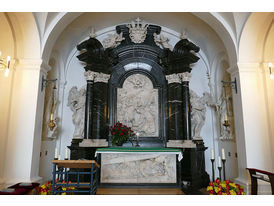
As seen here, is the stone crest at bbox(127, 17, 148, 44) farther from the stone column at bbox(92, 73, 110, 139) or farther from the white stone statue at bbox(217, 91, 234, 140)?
the white stone statue at bbox(217, 91, 234, 140)

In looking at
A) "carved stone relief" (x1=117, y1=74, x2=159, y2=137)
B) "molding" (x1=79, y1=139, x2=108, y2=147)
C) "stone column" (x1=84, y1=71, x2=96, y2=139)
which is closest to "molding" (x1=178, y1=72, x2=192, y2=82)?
"carved stone relief" (x1=117, y1=74, x2=159, y2=137)

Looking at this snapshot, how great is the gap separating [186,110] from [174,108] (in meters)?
0.39

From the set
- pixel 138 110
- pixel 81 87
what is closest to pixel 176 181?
pixel 138 110

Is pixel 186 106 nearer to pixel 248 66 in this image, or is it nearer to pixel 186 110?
pixel 186 110

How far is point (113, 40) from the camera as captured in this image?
7148 mm

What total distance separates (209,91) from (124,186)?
4.32 meters

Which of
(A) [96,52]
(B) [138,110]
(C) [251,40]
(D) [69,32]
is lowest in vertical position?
(B) [138,110]

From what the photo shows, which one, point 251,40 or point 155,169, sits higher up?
point 251,40

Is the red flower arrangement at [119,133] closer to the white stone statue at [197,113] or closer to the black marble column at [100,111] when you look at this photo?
the black marble column at [100,111]

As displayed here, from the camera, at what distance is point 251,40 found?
512 centimetres

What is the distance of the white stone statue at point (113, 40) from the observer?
7.15 metres

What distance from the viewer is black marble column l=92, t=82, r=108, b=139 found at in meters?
6.64

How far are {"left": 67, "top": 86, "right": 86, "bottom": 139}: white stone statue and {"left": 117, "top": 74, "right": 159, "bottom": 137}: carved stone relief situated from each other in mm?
1136

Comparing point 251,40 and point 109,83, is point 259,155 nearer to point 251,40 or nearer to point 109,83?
point 251,40
